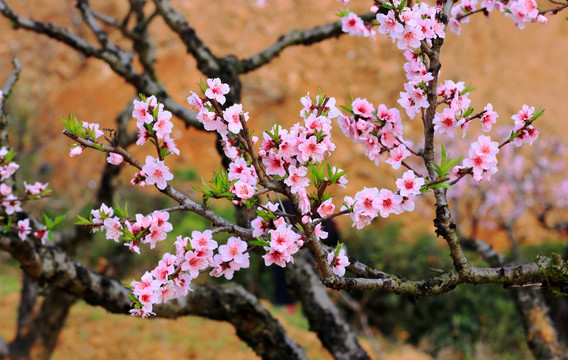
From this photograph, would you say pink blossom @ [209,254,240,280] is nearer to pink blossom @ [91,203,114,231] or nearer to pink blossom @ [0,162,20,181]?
pink blossom @ [91,203,114,231]

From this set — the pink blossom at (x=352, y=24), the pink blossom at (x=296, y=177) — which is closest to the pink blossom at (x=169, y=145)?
the pink blossom at (x=296, y=177)

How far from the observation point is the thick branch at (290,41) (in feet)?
12.8

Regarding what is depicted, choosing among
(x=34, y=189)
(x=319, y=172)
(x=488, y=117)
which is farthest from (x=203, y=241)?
(x=34, y=189)

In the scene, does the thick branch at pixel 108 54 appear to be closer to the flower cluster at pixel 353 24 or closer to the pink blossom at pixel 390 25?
the flower cluster at pixel 353 24

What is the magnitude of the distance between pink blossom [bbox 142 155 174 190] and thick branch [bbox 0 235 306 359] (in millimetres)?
1463

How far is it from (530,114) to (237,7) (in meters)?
15.5

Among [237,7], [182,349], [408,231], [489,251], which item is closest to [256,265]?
[182,349]

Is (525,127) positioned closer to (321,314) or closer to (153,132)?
(153,132)

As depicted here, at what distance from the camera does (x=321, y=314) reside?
3350mm

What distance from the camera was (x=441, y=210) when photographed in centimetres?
217

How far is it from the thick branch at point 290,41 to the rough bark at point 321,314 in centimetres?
134

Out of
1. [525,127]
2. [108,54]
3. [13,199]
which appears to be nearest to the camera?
[525,127]

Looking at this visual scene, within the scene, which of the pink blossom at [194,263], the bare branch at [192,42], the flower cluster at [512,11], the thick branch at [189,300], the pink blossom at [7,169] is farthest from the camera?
the bare branch at [192,42]

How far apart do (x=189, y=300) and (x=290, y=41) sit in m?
1.90
